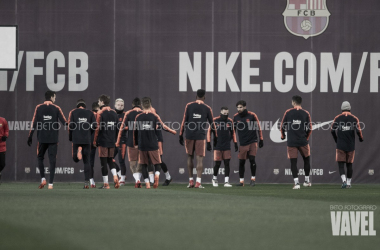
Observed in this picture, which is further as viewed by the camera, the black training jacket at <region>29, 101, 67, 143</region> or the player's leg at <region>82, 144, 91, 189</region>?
the player's leg at <region>82, 144, 91, 189</region>

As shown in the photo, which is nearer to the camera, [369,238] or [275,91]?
[369,238]

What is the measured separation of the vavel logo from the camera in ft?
18.8

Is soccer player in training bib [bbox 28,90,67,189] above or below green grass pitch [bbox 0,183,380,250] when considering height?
above

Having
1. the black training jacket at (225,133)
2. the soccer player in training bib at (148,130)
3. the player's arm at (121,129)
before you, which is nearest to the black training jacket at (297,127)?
the black training jacket at (225,133)

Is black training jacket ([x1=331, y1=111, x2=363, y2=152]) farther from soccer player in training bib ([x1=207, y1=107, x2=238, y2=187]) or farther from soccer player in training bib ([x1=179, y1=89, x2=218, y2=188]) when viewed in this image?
soccer player in training bib ([x1=179, y1=89, x2=218, y2=188])

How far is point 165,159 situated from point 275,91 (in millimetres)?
3392

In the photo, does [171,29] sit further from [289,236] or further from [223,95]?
[289,236]

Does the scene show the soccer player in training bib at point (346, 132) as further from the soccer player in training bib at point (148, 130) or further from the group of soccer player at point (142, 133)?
the soccer player in training bib at point (148, 130)

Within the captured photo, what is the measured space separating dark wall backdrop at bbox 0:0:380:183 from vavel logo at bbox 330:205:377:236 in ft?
30.9

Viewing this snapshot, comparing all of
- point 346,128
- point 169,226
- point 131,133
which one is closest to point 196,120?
point 131,133

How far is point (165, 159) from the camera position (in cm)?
1805

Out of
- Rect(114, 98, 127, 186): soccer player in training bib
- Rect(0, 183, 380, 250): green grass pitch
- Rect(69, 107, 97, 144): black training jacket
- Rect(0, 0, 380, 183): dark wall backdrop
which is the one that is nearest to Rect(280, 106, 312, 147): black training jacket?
Rect(0, 0, 380, 183): dark wall backdrop

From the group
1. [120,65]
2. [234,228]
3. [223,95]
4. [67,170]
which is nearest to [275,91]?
[223,95]

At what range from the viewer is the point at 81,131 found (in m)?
13.8
